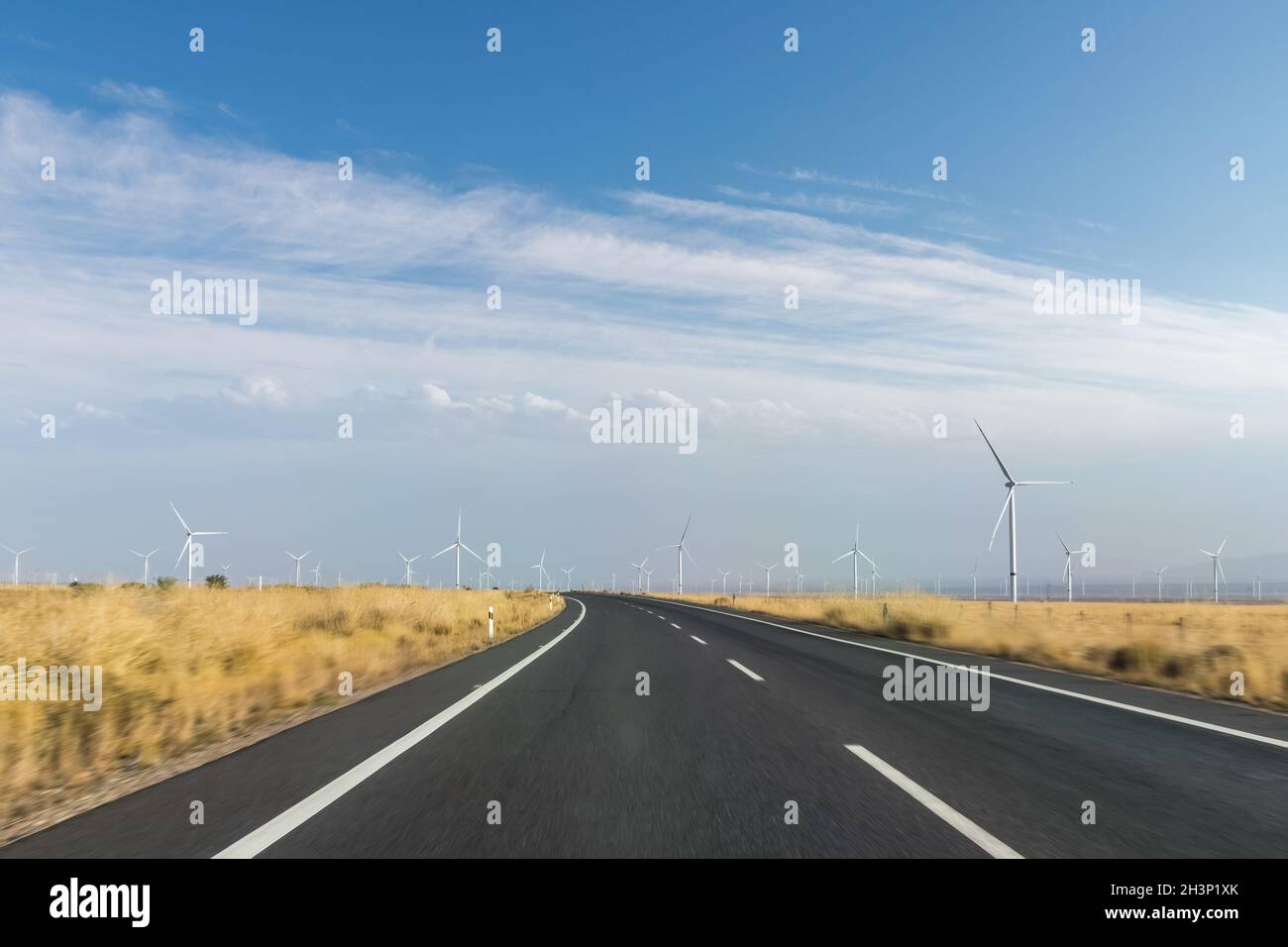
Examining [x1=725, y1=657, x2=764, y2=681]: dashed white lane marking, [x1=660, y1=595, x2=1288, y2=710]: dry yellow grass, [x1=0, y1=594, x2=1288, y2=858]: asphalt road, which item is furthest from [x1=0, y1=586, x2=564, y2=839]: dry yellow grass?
[x1=660, y1=595, x2=1288, y2=710]: dry yellow grass

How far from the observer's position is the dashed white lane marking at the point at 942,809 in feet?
14.5

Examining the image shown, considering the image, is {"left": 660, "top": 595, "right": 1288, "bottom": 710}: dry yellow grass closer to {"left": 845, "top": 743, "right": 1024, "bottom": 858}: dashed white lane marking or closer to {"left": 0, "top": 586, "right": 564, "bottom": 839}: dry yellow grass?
{"left": 845, "top": 743, "right": 1024, "bottom": 858}: dashed white lane marking

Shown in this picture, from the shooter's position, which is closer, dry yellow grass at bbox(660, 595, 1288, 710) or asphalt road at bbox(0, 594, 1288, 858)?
asphalt road at bbox(0, 594, 1288, 858)

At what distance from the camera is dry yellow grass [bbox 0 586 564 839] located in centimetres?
703

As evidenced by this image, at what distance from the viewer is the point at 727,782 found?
5.95 m

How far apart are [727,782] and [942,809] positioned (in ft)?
4.84

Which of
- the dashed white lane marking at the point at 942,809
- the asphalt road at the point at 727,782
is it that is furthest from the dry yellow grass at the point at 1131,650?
the dashed white lane marking at the point at 942,809

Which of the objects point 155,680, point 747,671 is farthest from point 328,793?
point 747,671

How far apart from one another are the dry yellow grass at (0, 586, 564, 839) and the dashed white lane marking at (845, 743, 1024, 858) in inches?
221

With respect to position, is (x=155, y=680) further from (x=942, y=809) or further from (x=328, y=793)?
(x=942, y=809)

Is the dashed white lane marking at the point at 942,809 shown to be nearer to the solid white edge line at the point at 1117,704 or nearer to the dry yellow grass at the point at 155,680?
the solid white edge line at the point at 1117,704

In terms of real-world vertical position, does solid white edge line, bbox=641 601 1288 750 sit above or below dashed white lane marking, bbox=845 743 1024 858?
below
